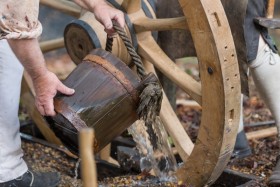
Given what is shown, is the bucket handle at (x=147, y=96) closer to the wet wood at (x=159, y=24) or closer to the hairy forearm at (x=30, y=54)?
the wet wood at (x=159, y=24)

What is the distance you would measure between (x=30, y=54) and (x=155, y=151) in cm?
105

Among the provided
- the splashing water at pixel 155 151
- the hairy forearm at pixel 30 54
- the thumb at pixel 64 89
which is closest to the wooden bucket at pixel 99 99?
the thumb at pixel 64 89

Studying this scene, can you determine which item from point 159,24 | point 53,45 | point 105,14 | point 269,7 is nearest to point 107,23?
point 105,14

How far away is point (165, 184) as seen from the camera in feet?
10.1

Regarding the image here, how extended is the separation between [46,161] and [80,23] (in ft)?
3.01

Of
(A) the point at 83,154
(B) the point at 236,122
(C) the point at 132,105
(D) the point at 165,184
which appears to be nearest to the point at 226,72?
(B) the point at 236,122

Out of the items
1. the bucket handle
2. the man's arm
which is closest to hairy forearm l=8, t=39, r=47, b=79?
the man's arm

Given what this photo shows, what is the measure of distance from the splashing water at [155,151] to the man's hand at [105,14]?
1.76 ft

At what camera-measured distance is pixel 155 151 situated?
129 inches

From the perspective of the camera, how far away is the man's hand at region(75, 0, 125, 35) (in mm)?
2963

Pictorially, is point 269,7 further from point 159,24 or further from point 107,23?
point 107,23

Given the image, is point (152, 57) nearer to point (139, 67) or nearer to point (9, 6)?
point (139, 67)

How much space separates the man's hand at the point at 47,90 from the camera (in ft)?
8.45

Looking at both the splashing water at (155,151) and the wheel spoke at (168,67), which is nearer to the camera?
the wheel spoke at (168,67)
